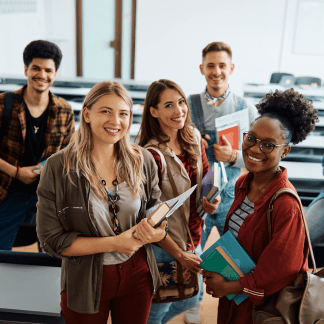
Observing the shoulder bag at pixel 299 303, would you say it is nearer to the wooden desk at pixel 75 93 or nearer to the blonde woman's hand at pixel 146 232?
the blonde woman's hand at pixel 146 232

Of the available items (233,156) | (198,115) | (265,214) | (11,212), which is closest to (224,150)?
(233,156)

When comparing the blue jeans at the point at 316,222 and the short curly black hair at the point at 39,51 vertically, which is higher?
the short curly black hair at the point at 39,51

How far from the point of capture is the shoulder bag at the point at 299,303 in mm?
1033

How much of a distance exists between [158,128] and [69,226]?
0.67m

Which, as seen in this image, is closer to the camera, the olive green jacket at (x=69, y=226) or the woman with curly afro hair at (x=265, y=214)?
the woman with curly afro hair at (x=265, y=214)

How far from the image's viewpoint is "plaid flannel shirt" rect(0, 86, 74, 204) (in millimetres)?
2076

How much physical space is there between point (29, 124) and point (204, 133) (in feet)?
3.62

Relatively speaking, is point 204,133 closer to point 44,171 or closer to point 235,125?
point 235,125

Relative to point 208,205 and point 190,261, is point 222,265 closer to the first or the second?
point 190,261

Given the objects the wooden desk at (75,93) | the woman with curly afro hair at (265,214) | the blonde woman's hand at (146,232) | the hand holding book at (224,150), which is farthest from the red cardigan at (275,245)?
the wooden desk at (75,93)

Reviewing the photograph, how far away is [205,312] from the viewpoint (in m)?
2.33

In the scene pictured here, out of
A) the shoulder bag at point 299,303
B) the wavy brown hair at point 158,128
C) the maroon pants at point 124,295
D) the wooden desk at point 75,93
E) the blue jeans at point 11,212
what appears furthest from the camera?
the wooden desk at point 75,93

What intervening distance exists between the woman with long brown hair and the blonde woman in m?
0.18

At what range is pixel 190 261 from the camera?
1474 mm
